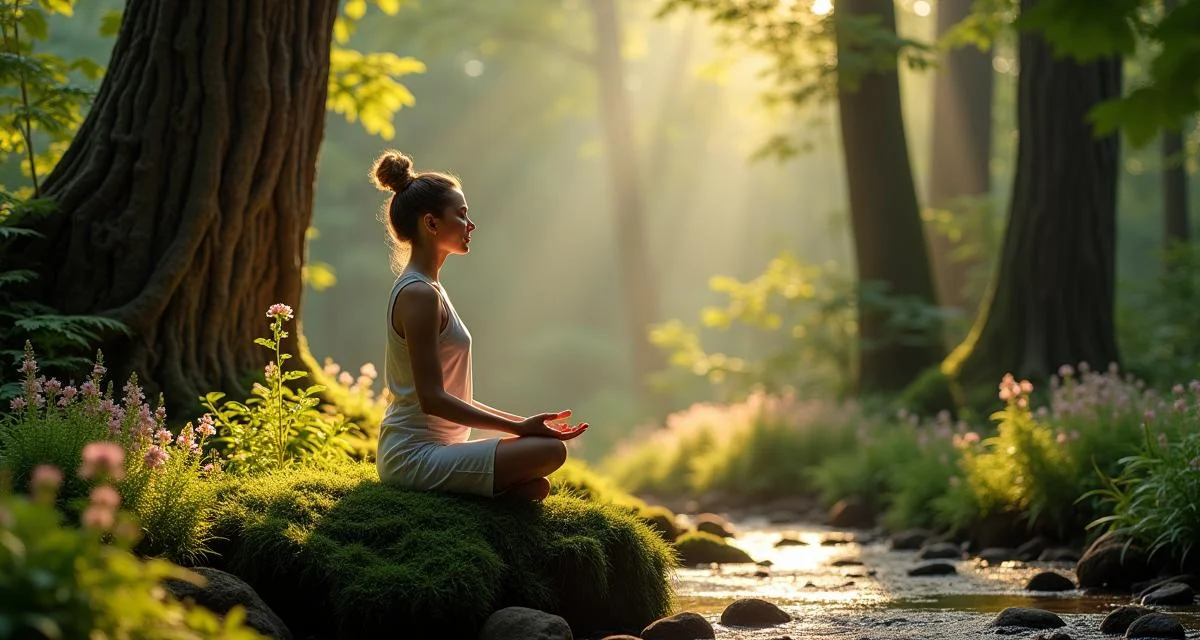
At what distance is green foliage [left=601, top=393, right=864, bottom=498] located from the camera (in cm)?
1377

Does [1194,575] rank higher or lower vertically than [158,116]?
lower

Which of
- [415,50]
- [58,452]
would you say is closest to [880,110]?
[58,452]

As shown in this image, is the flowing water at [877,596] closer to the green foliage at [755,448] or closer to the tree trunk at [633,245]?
the green foliage at [755,448]

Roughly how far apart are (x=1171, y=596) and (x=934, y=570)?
176 centimetres

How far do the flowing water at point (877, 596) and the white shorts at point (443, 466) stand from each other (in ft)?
3.78

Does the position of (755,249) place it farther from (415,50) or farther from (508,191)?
(415,50)

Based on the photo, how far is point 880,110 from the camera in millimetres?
14633

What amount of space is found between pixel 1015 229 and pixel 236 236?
315 inches

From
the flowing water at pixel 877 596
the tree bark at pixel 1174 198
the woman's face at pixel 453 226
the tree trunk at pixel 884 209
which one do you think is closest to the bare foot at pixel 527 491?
the flowing water at pixel 877 596

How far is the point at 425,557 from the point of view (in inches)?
184

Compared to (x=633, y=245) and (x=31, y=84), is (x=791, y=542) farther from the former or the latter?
(x=633, y=245)

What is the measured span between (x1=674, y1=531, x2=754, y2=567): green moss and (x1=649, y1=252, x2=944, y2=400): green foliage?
6.52m

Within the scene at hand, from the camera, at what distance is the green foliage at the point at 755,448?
1377 centimetres

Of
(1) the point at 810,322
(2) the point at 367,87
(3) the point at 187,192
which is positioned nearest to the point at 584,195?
(1) the point at 810,322
